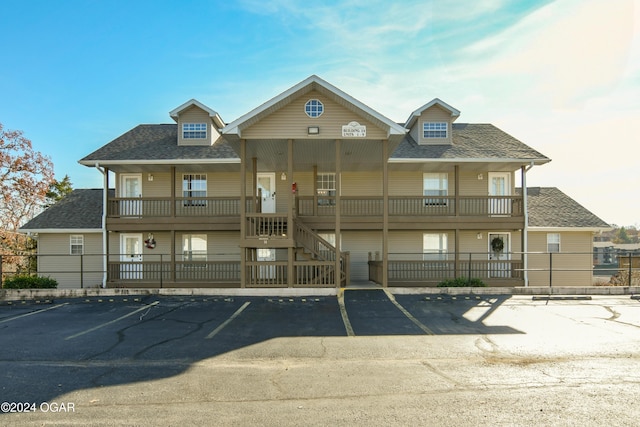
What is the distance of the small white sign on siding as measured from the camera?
570 inches

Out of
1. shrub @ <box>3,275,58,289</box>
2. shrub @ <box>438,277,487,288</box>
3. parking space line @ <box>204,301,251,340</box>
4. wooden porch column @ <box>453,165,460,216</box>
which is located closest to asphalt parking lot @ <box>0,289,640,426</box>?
parking space line @ <box>204,301,251,340</box>

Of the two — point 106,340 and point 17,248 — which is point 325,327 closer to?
point 106,340

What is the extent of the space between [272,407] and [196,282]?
14.2m

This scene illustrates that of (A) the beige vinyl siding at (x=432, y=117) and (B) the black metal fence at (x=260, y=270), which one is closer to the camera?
(B) the black metal fence at (x=260, y=270)

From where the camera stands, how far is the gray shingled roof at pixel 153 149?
18.6m

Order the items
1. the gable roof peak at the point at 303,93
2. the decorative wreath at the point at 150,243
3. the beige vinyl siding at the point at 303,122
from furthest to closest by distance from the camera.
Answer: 1. the decorative wreath at the point at 150,243
2. the beige vinyl siding at the point at 303,122
3. the gable roof peak at the point at 303,93

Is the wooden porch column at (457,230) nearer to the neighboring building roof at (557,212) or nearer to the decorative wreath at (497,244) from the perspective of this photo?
the decorative wreath at (497,244)

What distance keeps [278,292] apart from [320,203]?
6.94m

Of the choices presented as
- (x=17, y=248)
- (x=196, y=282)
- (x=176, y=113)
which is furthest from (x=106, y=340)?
(x=17, y=248)

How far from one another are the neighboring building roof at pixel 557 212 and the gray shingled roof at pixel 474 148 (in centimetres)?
297

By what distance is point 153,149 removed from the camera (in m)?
19.5

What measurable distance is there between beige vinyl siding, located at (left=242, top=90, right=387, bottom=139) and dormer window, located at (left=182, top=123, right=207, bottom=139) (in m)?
6.98

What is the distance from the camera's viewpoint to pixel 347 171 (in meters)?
20.1

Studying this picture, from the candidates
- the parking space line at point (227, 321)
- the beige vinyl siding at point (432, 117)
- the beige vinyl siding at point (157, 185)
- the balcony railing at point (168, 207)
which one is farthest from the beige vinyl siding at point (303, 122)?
the beige vinyl siding at point (157, 185)
